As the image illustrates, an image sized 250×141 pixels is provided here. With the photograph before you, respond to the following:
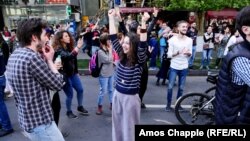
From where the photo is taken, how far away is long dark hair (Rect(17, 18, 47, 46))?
2.37 metres

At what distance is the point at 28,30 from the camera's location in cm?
236

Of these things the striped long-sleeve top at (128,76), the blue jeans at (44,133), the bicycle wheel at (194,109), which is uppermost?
the striped long-sleeve top at (128,76)

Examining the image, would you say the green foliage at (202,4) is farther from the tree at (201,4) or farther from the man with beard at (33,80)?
the man with beard at (33,80)

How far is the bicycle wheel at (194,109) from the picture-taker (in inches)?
183

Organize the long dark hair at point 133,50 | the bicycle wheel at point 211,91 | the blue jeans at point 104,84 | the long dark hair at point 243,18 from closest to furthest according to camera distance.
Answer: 1. the long dark hair at point 243,18
2. the long dark hair at point 133,50
3. the bicycle wheel at point 211,91
4. the blue jeans at point 104,84

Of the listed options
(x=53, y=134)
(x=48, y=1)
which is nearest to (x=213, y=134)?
(x=53, y=134)

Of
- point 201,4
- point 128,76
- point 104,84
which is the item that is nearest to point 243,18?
point 128,76

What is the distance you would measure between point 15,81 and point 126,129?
58.3 inches

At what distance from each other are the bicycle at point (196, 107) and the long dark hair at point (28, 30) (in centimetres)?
298

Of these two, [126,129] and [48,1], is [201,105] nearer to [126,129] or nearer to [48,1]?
[126,129]

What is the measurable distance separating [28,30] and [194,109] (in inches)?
127

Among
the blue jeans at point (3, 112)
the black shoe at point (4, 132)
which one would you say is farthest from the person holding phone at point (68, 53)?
the black shoe at point (4, 132)

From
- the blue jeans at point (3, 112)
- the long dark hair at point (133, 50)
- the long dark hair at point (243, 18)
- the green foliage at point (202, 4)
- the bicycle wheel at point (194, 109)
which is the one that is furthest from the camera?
the green foliage at point (202, 4)

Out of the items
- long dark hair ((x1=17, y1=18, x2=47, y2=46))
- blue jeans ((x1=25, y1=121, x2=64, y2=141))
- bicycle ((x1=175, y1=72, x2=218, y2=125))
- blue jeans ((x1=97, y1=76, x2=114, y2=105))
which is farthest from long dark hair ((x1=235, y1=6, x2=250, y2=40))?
blue jeans ((x1=97, y1=76, x2=114, y2=105))
